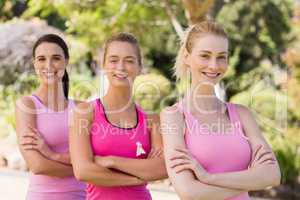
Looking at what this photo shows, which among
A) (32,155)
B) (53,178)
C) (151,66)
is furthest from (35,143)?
(151,66)

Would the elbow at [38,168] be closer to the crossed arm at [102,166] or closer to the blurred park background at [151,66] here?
the crossed arm at [102,166]

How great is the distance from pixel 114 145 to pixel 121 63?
37cm

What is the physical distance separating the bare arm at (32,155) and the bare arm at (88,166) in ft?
0.99

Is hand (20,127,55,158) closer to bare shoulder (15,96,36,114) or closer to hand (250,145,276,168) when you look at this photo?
bare shoulder (15,96,36,114)

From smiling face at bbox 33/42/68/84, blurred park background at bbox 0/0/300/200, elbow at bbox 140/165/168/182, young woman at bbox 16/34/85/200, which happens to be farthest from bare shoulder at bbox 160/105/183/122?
blurred park background at bbox 0/0/300/200

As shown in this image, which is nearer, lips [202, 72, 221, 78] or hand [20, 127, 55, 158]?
lips [202, 72, 221, 78]

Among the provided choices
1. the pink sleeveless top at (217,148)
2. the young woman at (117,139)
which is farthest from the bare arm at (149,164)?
the pink sleeveless top at (217,148)

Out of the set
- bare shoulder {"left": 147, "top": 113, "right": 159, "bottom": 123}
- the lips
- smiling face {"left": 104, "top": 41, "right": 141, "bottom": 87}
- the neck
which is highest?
smiling face {"left": 104, "top": 41, "right": 141, "bottom": 87}

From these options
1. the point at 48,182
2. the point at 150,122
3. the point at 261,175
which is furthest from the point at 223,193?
the point at 48,182

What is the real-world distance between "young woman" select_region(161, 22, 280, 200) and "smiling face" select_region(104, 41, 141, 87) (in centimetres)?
22

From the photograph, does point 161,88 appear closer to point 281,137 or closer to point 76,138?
point 281,137

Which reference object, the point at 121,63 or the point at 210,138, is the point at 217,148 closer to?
the point at 210,138

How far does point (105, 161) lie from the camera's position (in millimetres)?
2584

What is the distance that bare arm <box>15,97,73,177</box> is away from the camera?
2896 mm
